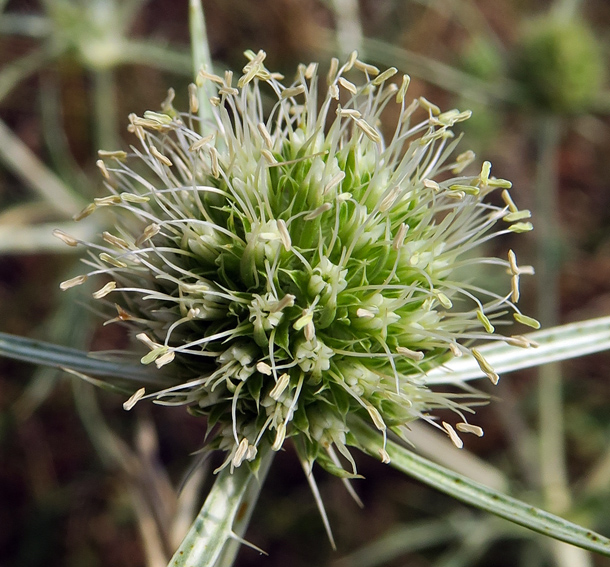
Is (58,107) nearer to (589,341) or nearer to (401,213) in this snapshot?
(401,213)

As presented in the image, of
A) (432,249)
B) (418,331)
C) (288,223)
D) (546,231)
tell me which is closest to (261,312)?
(288,223)

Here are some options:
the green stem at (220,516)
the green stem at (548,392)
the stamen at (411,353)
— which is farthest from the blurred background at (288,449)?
the stamen at (411,353)

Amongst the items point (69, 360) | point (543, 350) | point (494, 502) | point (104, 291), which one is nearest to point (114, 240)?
point (104, 291)

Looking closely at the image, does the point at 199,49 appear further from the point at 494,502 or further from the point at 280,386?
the point at 494,502

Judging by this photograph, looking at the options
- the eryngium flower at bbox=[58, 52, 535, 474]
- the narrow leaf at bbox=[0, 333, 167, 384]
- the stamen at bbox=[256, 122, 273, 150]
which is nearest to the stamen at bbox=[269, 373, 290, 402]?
the eryngium flower at bbox=[58, 52, 535, 474]

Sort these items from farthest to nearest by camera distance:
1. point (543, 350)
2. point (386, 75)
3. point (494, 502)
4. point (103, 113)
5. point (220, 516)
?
point (103, 113) → point (543, 350) → point (386, 75) → point (220, 516) → point (494, 502)

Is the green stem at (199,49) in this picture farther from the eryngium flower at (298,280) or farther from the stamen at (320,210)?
the stamen at (320,210)
